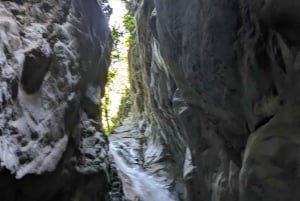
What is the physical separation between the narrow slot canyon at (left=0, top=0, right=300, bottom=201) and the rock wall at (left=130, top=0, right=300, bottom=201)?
13 millimetres

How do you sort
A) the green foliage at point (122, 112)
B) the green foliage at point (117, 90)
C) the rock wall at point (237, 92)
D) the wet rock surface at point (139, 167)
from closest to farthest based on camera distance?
1. the rock wall at point (237, 92)
2. the wet rock surface at point (139, 167)
3. the green foliage at point (117, 90)
4. the green foliage at point (122, 112)

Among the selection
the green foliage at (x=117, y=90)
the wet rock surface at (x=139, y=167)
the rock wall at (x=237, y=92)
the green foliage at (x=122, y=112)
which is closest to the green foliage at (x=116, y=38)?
the green foliage at (x=117, y=90)

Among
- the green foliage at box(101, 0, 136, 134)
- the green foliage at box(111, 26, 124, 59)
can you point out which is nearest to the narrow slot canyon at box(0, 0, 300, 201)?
the green foliage at box(111, 26, 124, 59)

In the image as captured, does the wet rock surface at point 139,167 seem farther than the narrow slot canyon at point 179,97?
Yes

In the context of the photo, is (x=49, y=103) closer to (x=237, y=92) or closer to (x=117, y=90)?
(x=237, y=92)

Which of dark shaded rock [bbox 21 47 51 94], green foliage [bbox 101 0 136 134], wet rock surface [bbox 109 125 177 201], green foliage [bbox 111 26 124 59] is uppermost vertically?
green foliage [bbox 111 26 124 59]

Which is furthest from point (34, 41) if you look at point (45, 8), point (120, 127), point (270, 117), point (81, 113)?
point (120, 127)

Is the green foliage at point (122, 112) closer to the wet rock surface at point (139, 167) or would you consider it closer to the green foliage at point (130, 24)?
the wet rock surface at point (139, 167)

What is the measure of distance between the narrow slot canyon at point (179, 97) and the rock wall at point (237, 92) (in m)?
0.01

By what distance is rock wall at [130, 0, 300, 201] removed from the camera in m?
4.27

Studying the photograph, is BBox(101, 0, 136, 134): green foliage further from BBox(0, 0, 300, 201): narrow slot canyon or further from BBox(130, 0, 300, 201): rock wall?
BBox(130, 0, 300, 201): rock wall

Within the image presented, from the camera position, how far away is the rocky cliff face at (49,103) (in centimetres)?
516

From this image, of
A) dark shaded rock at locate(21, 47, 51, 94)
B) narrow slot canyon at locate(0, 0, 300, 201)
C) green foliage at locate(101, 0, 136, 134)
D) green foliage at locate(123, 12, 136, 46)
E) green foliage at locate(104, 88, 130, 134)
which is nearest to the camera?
narrow slot canyon at locate(0, 0, 300, 201)

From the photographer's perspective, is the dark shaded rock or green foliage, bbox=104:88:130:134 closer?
the dark shaded rock
